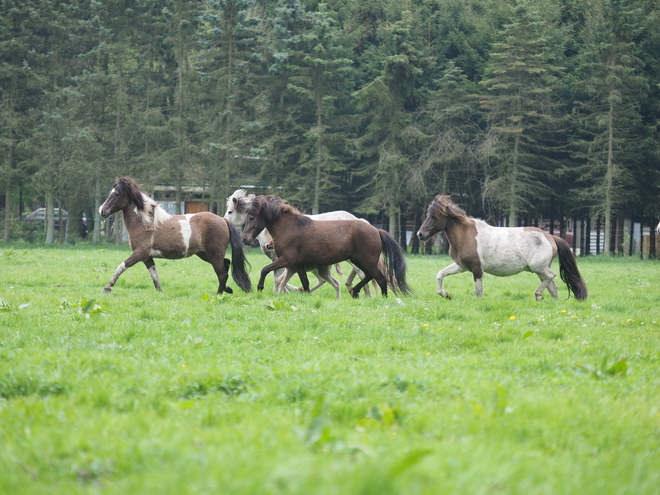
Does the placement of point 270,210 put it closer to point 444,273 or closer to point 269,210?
point 269,210

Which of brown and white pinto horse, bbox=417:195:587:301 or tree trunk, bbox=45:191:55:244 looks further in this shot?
tree trunk, bbox=45:191:55:244

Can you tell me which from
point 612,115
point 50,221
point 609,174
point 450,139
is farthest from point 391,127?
point 50,221

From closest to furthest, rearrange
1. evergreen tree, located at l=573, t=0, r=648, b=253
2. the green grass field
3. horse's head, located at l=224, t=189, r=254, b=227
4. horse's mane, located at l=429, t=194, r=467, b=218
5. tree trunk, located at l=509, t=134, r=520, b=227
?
the green grass field
horse's mane, located at l=429, t=194, r=467, b=218
horse's head, located at l=224, t=189, r=254, b=227
evergreen tree, located at l=573, t=0, r=648, b=253
tree trunk, located at l=509, t=134, r=520, b=227

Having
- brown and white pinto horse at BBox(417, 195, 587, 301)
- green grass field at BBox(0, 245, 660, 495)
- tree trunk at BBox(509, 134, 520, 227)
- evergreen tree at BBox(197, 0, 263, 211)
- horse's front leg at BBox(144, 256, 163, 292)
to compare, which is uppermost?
evergreen tree at BBox(197, 0, 263, 211)

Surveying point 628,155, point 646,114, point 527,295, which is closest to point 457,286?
point 527,295

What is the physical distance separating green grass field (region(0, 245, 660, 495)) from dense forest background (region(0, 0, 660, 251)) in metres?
29.0

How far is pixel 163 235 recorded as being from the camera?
12836 millimetres

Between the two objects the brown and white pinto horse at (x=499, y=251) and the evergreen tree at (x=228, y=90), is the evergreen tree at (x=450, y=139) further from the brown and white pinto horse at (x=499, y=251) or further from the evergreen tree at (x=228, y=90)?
the brown and white pinto horse at (x=499, y=251)

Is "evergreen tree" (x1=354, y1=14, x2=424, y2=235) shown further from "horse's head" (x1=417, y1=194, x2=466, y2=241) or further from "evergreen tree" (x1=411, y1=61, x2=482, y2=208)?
"horse's head" (x1=417, y1=194, x2=466, y2=241)

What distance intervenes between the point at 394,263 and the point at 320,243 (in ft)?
4.75

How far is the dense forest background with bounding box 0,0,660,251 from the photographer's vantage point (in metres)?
36.7

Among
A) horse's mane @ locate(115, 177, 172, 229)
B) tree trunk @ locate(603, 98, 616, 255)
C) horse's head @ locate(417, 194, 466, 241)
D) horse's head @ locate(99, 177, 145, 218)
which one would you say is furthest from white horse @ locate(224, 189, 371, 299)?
tree trunk @ locate(603, 98, 616, 255)

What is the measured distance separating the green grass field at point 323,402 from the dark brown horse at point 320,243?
3047 mm

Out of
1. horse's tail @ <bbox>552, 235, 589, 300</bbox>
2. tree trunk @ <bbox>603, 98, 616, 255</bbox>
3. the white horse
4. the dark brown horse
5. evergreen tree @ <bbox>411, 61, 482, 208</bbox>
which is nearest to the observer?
Answer: the dark brown horse
